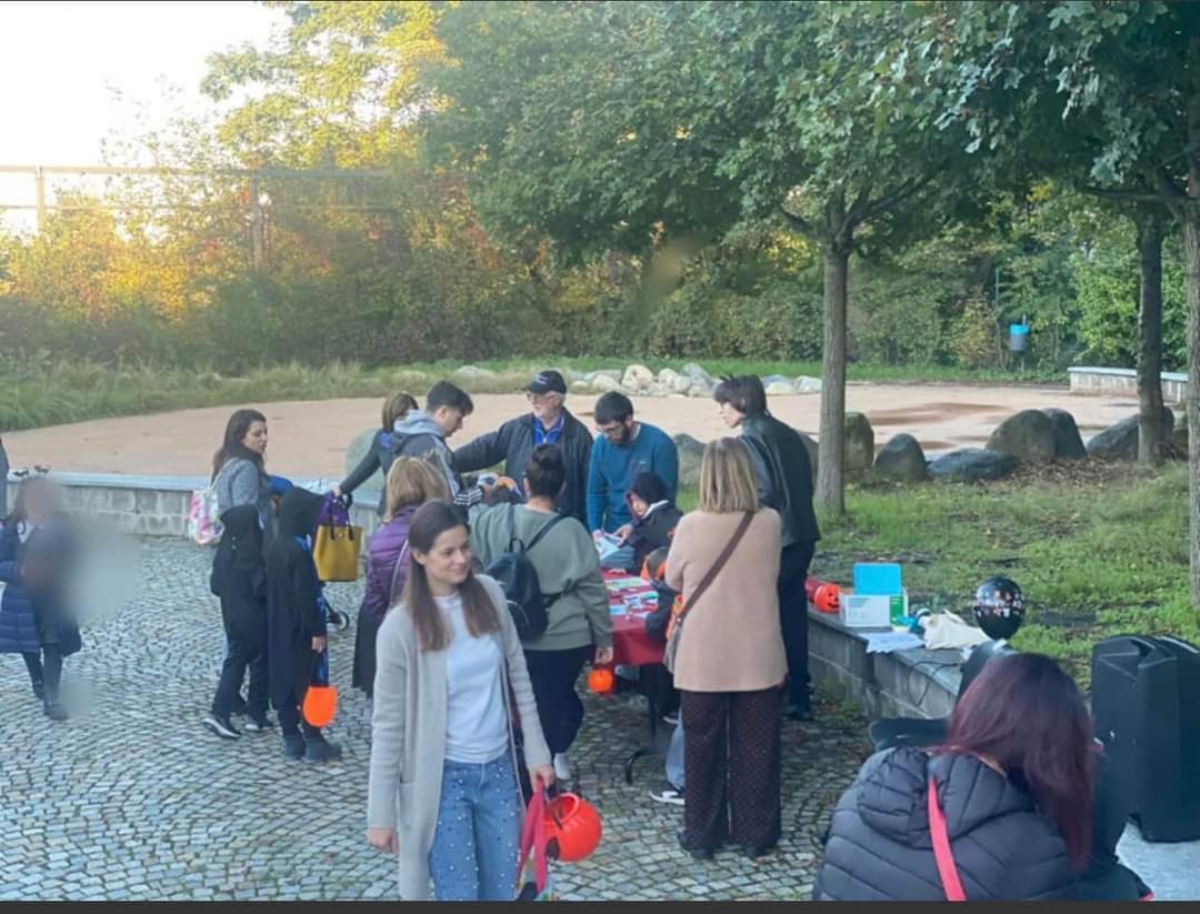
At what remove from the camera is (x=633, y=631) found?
607 centimetres

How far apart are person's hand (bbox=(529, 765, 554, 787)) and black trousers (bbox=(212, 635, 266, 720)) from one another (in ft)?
10.4

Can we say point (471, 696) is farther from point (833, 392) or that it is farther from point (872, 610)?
point (833, 392)

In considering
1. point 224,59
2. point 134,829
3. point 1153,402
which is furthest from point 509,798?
point 224,59

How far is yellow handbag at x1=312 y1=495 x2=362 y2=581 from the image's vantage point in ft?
23.8

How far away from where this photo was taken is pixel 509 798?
13.4 feet

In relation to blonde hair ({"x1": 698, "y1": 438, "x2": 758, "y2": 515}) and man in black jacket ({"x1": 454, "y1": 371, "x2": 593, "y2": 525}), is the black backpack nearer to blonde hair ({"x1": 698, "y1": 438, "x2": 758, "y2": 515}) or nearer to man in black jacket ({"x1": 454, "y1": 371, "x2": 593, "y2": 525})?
blonde hair ({"x1": 698, "y1": 438, "x2": 758, "y2": 515})

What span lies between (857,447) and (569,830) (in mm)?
11037

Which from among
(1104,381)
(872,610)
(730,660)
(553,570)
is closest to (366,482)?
(872,610)

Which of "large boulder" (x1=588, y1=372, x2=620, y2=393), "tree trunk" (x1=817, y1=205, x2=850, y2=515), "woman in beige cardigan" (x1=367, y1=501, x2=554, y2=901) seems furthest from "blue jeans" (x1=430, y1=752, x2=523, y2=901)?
"large boulder" (x1=588, y1=372, x2=620, y2=393)

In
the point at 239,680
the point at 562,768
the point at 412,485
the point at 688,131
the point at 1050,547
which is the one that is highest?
the point at 688,131

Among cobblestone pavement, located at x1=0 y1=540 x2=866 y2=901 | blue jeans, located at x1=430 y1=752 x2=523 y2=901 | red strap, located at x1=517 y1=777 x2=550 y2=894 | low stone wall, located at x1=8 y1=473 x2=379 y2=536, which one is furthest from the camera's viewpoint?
low stone wall, located at x1=8 y1=473 x2=379 y2=536

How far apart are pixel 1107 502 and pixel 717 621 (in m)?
7.73

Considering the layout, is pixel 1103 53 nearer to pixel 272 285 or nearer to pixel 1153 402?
pixel 1153 402

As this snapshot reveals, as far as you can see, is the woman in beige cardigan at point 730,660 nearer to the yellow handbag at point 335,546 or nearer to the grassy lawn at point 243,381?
the yellow handbag at point 335,546
